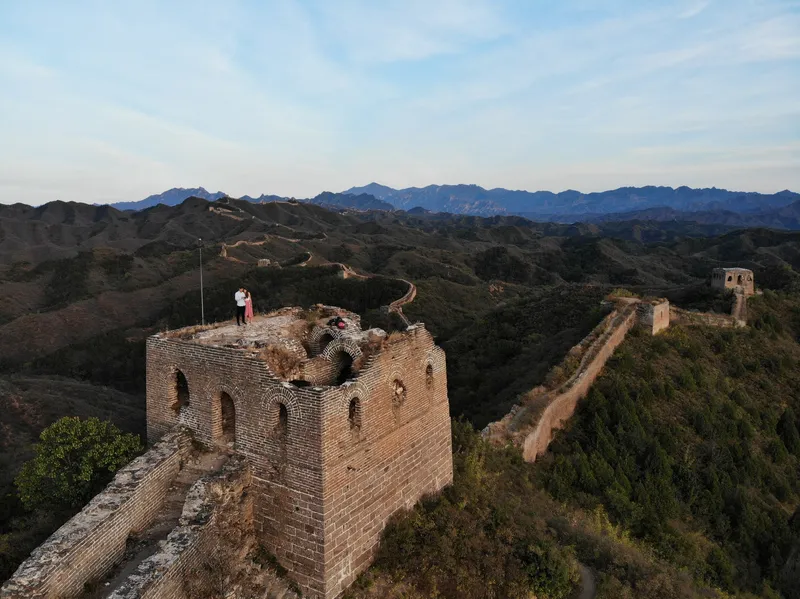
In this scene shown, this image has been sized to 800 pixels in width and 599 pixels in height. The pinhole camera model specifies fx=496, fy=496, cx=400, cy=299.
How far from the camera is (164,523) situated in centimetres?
743

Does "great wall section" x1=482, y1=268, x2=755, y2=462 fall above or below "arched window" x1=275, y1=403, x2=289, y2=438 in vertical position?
below

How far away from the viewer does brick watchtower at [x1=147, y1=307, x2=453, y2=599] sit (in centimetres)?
700

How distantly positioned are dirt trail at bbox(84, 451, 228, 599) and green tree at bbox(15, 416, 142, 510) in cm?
169

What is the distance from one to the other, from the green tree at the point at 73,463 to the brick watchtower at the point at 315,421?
903 millimetres

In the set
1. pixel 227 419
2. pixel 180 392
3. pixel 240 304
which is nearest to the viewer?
pixel 227 419

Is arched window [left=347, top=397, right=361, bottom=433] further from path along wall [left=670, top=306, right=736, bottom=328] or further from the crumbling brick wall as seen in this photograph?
path along wall [left=670, top=306, right=736, bottom=328]

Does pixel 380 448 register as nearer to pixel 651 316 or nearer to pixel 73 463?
pixel 73 463

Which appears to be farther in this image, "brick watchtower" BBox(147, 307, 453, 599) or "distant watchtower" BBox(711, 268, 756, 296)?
"distant watchtower" BBox(711, 268, 756, 296)

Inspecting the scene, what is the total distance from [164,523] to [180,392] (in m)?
2.22

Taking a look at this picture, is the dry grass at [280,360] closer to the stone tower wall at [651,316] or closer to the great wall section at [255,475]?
the great wall section at [255,475]

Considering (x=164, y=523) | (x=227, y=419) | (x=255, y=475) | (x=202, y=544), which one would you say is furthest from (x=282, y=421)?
(x=164, y=523)

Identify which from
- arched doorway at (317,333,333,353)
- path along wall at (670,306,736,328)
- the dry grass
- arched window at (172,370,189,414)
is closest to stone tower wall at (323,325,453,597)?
the dry grass

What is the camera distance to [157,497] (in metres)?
7.66

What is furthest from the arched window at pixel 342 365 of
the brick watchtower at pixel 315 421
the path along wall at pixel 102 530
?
the path along wall at pixel 102 530
